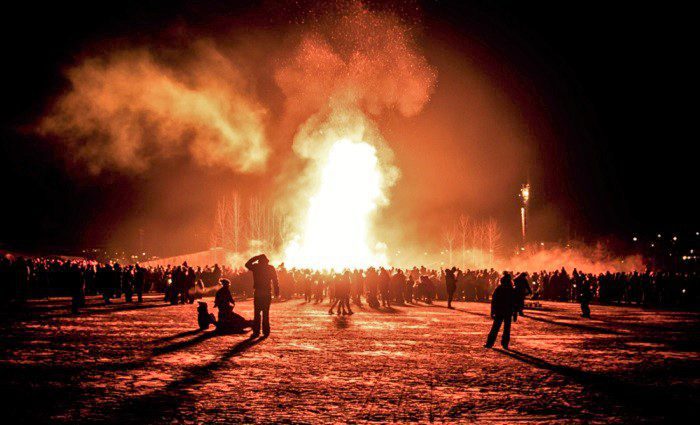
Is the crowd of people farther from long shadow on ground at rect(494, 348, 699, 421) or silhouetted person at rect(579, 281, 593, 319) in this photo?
long shadow on ground at rect(494, 348, 699, 421)

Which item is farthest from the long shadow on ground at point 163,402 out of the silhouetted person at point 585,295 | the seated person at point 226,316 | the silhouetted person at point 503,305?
the silhouetted person at point 585,295

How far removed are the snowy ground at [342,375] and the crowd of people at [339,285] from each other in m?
7.83

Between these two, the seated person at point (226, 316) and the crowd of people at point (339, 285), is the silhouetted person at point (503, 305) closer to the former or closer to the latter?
the seated person at point (226, 316)

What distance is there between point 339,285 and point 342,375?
535 inches

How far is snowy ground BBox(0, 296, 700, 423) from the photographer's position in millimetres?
6809

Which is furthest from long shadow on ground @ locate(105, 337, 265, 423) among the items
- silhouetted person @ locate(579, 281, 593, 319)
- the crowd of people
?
silhouetted person @ locate(579, 281, 593, 319)

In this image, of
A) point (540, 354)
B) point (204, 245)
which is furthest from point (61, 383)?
point (204, 245)

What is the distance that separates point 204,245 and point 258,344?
69.4 metres

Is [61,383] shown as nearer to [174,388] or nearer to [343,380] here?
[174,388]

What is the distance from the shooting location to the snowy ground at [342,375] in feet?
22.3

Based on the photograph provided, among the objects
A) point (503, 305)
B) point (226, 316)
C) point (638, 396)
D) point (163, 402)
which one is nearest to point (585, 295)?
point (503, 305)

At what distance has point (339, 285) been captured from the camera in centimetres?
2280

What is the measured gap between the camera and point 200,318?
15.8m

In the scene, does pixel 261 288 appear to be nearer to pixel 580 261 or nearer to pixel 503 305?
pixel 503 305
